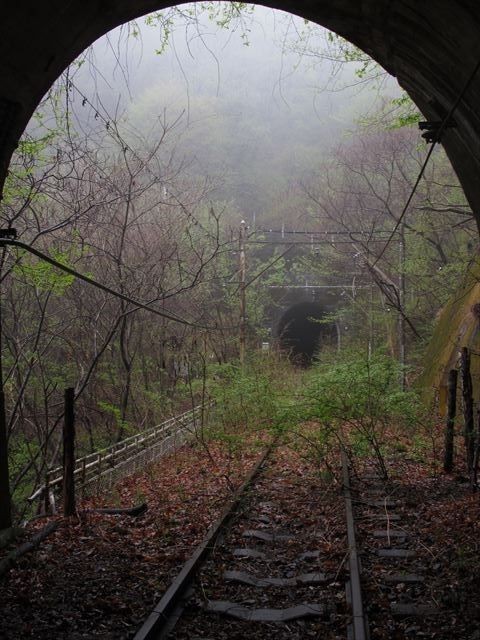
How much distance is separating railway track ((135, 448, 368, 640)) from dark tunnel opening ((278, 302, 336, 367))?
112ft

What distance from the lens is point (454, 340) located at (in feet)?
55.5

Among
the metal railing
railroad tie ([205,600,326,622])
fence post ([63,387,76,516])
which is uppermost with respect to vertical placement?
fence post ([63,387,76,516])

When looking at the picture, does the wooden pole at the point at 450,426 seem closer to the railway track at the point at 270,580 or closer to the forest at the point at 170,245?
the forest at the point at 170,245

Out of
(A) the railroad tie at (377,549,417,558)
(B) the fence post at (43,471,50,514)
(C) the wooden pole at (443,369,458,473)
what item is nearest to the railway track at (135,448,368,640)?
(A) the railroad tie at (377,549,417,558)

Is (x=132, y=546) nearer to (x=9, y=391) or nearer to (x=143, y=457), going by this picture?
(x=143, y=457)

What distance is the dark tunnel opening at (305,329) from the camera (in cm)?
4403

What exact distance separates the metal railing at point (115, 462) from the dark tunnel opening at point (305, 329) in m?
26.2

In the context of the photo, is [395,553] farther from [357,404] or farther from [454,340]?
[454,340]

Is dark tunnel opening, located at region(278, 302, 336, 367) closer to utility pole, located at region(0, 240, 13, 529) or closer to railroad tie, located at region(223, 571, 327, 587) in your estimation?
utility pole, located at region(0, 240, 13, 529)

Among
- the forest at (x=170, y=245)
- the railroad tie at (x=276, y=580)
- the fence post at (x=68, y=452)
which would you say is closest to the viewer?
the railroad tie at (x=276, y=580)

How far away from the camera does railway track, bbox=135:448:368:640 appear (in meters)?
4.51

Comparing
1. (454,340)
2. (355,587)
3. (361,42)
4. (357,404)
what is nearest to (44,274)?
(357,404)

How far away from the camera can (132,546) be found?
21.8 feet

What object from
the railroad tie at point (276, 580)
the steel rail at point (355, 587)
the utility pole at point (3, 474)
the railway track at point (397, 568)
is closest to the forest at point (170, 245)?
the utility pole at point (3, 474)
